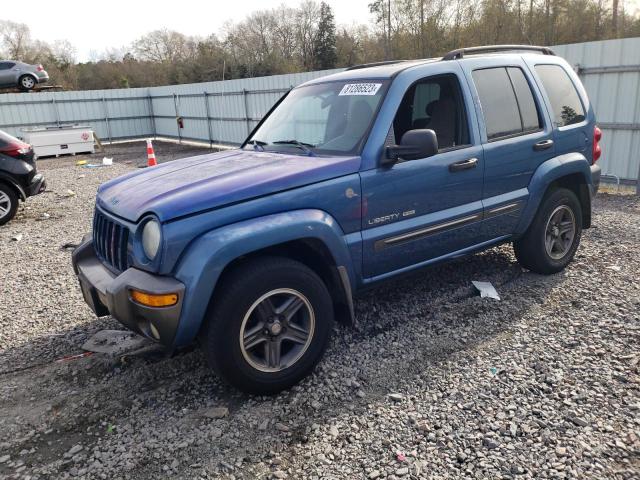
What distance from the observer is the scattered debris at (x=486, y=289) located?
179 inches

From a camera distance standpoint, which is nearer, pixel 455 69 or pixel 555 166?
pixel 455 69

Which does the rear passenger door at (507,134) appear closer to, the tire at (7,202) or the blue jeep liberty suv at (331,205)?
the blue jeep liberty suv at (331,205)

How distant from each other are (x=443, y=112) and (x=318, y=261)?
64.5 inches

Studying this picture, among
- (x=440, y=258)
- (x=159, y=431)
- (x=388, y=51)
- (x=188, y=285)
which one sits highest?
(x=388, y=51)

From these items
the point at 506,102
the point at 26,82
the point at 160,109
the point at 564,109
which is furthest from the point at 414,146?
the point at 26,82

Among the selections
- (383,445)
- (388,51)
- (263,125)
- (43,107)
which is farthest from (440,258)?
(388,51)

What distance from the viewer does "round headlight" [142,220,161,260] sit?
9.44 feet

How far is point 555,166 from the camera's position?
14.9ft

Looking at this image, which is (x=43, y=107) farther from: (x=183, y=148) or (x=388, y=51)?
(x=388, y=51)

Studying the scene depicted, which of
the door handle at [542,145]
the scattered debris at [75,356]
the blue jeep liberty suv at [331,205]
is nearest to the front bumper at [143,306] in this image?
the blue jeep liberty suv at [331,205]

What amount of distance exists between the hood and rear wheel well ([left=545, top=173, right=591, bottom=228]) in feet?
8.33

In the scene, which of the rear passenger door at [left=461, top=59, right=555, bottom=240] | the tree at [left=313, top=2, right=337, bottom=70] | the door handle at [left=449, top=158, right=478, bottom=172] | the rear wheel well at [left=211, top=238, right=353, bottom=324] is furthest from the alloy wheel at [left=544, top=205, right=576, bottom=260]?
the tree at [left=313, top=2, right=337, bottom=70]

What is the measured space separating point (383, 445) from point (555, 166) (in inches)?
120

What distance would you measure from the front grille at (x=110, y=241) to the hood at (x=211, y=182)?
0.32 feet
